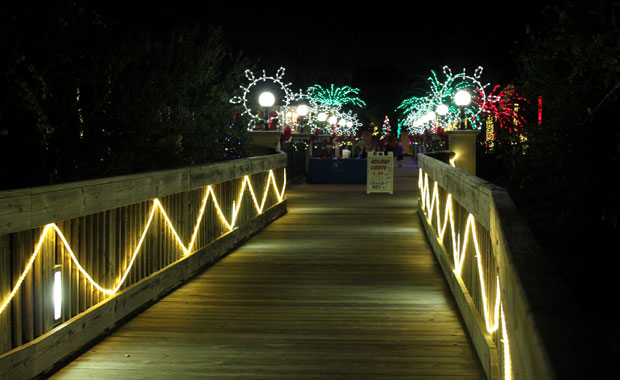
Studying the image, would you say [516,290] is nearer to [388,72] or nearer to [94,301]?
[94,301]

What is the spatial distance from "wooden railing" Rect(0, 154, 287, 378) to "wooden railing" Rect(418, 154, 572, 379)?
2.97 meters

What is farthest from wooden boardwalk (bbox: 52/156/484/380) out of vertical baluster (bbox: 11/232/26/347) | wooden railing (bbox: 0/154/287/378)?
vertical baluster (bbox: 11/232/26/347)

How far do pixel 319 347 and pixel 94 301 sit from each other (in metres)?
1.85

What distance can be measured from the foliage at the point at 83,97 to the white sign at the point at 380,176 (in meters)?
11.9

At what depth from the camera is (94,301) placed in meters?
6.25

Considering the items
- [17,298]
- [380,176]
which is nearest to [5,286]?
[17,298]

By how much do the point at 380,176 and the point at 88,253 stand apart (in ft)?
55.0

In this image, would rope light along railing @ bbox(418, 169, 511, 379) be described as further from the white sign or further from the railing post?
the white sign

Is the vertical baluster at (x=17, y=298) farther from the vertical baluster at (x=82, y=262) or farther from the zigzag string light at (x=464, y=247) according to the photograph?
the zigzag string light at (x=464, y=247)

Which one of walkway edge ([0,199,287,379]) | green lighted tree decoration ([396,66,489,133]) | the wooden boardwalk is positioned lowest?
the wooden boardwalk

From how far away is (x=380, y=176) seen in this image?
2241 centimetres

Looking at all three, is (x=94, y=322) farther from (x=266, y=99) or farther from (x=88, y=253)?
(x=266, y=99)

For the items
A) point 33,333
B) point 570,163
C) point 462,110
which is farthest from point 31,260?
point 462,110

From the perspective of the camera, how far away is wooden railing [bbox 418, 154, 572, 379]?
271 cm
